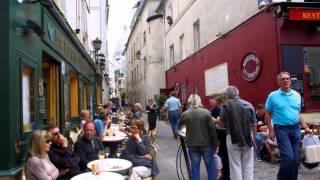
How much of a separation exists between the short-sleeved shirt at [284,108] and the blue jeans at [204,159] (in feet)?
3.94

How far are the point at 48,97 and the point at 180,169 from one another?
3530 mm

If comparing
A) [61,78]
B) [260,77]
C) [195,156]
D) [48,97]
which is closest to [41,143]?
[195,156]

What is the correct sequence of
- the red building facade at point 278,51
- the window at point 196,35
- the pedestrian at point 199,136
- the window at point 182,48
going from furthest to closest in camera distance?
the window at point 182,48 → the window at point 196,35 → the red building facade at point 278,51 → the pedestrian at point 199,136

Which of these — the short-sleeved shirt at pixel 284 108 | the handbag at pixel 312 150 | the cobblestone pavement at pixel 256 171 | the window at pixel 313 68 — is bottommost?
the cobblestone pavement at pixel 256 171

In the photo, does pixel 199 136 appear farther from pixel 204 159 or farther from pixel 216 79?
pixel 216 79

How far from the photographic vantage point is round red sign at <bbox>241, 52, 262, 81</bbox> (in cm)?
1247

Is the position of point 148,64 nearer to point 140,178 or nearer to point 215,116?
point 215,116

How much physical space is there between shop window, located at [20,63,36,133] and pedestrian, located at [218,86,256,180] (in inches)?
122

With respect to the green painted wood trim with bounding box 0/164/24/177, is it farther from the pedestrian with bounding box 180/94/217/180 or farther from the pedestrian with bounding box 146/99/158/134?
the pedestrian with bounding box 146/99/158/134

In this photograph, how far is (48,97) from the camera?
975cm

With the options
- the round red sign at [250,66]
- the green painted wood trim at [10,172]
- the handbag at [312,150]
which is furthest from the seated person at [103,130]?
the round red sign at [250,66]

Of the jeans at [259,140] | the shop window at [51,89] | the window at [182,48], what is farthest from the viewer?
the window at [182,48]

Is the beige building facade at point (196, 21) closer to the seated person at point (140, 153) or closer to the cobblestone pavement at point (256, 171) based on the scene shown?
the cobblestone pavement at point (256, 171)

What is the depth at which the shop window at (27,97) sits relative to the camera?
20.6 feet
